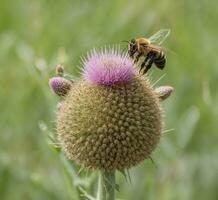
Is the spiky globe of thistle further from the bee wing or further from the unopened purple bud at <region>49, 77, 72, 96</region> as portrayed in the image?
Result: the bee wing

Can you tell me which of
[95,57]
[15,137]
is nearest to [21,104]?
[15,137]

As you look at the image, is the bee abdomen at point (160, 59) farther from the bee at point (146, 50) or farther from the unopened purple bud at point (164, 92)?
the unopened purple bud at point (164, 92)

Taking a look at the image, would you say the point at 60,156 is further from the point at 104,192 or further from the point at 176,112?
the point at 176,112

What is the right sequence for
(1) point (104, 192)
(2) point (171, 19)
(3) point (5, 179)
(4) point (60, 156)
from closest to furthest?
(1) point (104, 192) < (4) point (60, 156) < (3) point (5, 179) < (2) point (171, 19)

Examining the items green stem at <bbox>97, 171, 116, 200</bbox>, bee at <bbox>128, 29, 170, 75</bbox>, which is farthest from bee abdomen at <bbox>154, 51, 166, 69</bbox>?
green stem at <bbox>97, 171, 116, 200</bbox>

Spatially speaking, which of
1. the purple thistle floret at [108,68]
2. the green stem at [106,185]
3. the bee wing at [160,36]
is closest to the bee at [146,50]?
the bee wing at [160,36]

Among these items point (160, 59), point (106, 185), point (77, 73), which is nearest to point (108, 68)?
point (160, 59)
